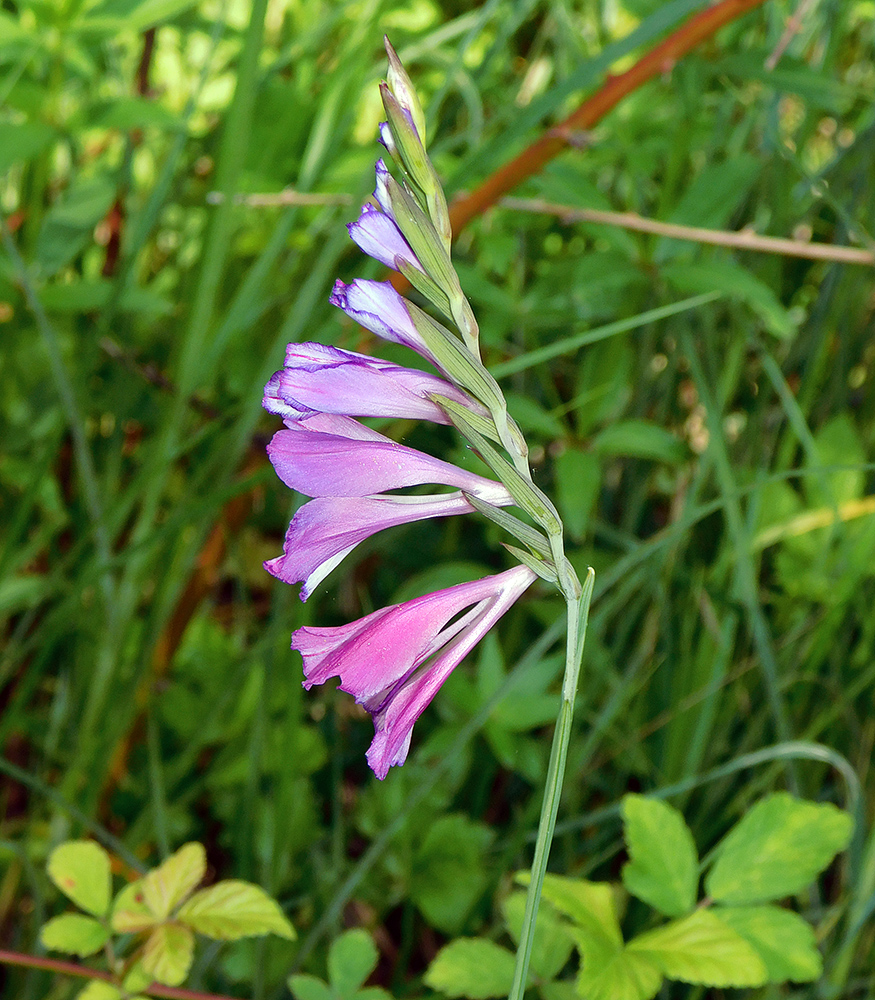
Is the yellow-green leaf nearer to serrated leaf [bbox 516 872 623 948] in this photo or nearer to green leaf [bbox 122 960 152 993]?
serrated leaf [bbox 516 872 623 948]

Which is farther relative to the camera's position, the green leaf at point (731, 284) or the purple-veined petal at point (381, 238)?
the green leaf at point (731, 284)

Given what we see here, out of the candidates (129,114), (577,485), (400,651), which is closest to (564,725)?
(400,651)

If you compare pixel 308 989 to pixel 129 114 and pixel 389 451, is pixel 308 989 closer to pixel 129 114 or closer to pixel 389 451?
pixel 389 451

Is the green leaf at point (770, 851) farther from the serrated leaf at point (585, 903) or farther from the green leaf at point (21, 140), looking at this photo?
the green leaf at point (21, 140)

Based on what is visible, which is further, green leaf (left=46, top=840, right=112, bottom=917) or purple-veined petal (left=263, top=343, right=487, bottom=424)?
green leaf (left=46, top=840, right=112, bottom=917)

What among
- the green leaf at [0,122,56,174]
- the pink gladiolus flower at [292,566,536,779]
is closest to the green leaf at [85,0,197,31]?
the green leaf at [0,122,56,174]

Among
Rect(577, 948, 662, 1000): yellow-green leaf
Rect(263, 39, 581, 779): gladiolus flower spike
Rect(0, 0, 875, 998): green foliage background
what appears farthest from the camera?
Rect(0, 0, 875, 998): green foliage background

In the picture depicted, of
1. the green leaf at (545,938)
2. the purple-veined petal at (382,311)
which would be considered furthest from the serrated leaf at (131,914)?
the purple-veined petal at (382,311)
